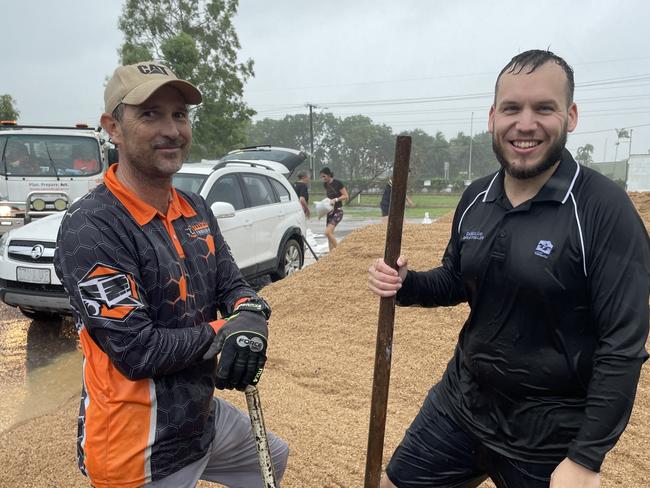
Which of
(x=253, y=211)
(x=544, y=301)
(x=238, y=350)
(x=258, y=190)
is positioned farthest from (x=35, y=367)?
(x=544, y=301)

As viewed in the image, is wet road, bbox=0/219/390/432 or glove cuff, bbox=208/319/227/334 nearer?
glove cuff, bbox=208/319/227/334

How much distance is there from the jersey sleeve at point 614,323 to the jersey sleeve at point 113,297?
1243mm

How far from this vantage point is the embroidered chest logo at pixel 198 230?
193 centimetres

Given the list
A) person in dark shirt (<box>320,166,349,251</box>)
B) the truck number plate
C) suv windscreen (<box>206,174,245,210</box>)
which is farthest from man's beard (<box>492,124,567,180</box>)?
person in dark shirt (<box>320,166,349,251</box>)

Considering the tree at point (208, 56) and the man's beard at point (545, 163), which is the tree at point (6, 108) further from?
the man's beard at point (545, 163)

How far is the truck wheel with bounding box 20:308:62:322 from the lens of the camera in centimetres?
631

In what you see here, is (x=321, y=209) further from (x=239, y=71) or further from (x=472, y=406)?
(x=239, y=71)

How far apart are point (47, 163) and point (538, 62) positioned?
882cm

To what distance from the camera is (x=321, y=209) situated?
9.97 m

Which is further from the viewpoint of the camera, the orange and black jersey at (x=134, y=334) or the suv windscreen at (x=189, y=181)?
the suv windscreen at (x=189, y=181)

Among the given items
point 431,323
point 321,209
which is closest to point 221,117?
point 321,209

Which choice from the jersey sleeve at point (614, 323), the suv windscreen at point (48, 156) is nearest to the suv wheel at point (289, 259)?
the suv windscreen at point (48, 156)

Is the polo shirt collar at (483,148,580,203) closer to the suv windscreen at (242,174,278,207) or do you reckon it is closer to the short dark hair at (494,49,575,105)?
the short dark hair at (494,49,575,105)

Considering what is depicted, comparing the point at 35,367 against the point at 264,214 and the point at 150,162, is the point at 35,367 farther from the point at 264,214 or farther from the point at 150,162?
the point at 150,162
